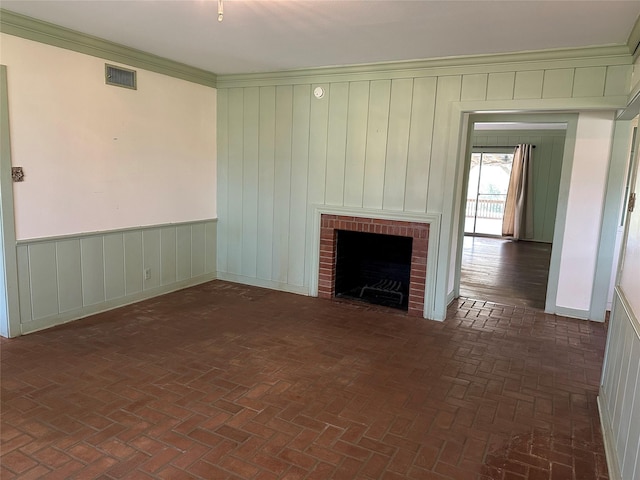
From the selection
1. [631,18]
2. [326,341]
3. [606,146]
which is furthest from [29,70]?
[606,146]

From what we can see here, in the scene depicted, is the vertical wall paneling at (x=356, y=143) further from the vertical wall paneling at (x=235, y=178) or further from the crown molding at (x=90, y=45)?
the crown molding at (x=90, y=45)

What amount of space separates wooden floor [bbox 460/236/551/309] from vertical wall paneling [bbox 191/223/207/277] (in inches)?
132

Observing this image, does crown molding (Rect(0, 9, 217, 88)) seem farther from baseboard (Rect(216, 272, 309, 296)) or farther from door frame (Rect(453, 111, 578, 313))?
door frame (Rect(453, 111, 578, 313))

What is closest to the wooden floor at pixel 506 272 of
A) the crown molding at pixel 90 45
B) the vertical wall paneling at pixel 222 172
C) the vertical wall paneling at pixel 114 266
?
the vertical wall paneling at pixel 222 172

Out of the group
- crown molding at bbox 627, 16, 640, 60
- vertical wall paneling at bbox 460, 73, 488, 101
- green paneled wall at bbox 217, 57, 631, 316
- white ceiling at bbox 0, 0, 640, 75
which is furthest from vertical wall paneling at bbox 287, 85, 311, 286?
crown molding at bbox 627, 16, 640, 60

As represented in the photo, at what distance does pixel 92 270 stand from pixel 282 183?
2252mm

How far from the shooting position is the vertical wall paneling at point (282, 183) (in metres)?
5.04

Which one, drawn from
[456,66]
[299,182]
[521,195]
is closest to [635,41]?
[456,66]

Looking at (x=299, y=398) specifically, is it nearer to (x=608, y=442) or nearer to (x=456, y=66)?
(x=608, y=442)

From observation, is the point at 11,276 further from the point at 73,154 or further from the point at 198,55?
the point at 198,55

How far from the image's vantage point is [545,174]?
10.1m

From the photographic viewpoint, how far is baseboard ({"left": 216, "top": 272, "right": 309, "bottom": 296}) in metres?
5.28

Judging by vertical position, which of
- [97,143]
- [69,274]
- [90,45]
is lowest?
[69,274]

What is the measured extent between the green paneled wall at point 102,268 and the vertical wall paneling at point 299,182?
1.19 meters
